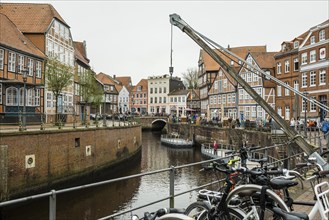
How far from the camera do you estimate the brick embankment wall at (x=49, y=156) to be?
15078 millimetres

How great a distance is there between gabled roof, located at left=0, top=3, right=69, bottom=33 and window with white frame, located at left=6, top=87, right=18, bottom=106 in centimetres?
830

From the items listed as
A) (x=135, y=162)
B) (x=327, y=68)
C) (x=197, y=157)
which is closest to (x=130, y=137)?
(x=135, y=162)

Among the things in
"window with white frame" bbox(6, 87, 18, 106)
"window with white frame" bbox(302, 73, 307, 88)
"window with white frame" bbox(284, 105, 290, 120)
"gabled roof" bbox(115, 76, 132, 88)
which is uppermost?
"gabled roof" bbox(115, 76, 132, 88)

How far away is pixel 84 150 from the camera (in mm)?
22375

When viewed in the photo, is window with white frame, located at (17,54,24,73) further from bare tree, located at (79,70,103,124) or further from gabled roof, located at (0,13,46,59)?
bare tree, located at (79,70,103,124)

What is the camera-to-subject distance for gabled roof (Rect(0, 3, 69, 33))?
31.8 meters

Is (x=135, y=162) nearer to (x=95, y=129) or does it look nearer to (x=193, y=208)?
(x=95, y=129)

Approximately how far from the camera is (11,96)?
2552 cm

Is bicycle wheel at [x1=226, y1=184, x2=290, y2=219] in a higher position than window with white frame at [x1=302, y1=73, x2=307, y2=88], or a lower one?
lower

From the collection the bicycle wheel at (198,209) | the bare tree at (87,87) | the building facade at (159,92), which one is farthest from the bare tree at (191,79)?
the bicycle wheel at (198,209)

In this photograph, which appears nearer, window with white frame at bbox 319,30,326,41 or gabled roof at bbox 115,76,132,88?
window with white frame at bbox 319,30,326,41

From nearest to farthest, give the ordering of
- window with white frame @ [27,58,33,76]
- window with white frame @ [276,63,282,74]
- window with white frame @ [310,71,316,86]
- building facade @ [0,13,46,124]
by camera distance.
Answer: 1. building facade @ [0,13,46,124]
2. window with white frame @ [27,58,33,76]
3. window with white frame @ [310,71,316,86]
4. window with white frame @ [276,63,282,74]

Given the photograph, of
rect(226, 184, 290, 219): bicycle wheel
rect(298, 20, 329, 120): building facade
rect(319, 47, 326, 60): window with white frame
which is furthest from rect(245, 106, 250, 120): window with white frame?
rect(226, 184, 290, 219): bicycle wheel

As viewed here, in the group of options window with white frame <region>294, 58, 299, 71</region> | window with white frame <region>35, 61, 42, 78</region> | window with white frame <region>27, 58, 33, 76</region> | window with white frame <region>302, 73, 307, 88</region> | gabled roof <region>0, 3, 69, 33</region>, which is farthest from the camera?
window with white frame <region>294, 58, 299, 71</region>
